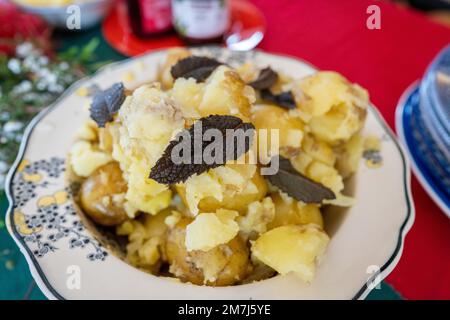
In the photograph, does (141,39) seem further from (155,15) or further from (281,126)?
(281,126)

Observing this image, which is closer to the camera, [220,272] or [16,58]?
[220,272]

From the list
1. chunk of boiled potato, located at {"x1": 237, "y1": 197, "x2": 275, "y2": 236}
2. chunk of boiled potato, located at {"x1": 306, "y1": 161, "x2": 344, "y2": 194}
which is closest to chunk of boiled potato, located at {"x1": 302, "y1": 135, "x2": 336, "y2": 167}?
chunk of boiled potato, located at {"x1": 306, "y1": 161, "x2": 344, "y2": 194}

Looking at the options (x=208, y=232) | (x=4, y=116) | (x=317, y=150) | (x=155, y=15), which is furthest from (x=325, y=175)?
(x=155, y=15)

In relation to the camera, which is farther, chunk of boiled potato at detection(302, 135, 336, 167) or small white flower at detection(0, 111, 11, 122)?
small white flower at detection(0, 111, 11, 122)

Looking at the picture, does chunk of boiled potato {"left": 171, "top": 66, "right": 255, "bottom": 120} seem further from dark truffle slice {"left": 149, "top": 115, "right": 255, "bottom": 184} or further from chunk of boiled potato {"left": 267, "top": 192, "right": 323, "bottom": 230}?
chunk of boiled potato {"left": 267, "top": 192, "right": 323, "bottom": 230}
